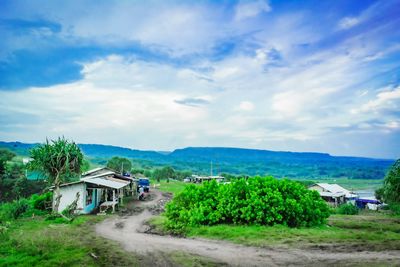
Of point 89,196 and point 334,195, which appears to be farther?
point 334,195

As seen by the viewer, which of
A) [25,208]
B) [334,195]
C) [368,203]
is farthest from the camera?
[368,203]

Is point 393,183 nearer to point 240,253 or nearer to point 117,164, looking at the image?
point 240,253

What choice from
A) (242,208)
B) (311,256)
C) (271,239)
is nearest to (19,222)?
(242,208)

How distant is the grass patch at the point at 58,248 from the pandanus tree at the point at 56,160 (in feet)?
22.2

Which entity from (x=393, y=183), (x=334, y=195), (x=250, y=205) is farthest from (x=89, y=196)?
(x=334, y=195)

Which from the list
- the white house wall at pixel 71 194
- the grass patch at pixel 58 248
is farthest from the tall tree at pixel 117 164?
the grass patch at pixel 58 248

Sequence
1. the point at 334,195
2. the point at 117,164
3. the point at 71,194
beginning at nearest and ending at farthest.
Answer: the point at 71,194
the point at 334,195
the point at 117,164

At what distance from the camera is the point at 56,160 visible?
2708 centimetres

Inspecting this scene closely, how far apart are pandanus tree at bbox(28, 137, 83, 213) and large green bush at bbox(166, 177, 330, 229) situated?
11.6m

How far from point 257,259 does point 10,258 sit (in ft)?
32.7

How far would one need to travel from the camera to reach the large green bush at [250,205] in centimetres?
1933

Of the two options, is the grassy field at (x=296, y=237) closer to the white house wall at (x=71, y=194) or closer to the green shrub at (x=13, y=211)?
the white house wall at (x=71, y=194)

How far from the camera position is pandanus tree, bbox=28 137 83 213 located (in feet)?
87.5

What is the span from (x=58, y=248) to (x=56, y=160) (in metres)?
14.3
